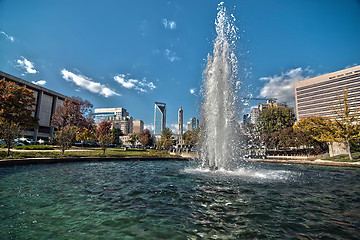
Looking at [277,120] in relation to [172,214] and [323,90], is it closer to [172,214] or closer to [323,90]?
[172,214]

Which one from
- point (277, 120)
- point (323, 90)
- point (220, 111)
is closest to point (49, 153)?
point (220, 111)

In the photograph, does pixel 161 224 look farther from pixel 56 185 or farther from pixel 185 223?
pixel 56 185

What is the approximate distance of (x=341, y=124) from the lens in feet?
83.5

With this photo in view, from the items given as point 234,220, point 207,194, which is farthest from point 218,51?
point 234,220

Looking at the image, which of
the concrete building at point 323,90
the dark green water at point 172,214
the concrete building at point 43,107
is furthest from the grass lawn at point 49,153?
the concrete building at point 323,90

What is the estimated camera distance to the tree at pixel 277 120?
5650 centimetres

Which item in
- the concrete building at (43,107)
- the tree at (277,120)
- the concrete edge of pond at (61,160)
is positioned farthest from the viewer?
the concrete building at (43,107)

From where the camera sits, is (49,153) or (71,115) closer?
(49,153)

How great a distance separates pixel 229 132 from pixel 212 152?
2.02 m

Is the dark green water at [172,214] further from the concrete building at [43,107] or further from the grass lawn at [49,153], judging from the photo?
the concrete building at [43,107]

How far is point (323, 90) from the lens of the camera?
362 feet

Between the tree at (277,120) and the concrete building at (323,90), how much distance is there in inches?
2448

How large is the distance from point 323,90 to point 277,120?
80.8 meters

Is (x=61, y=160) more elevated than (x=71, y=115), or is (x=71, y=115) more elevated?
(x=71, y=115)
